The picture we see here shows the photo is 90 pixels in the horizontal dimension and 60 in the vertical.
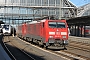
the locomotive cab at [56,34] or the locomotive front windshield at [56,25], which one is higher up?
the locomotive front windshield at [56,25]

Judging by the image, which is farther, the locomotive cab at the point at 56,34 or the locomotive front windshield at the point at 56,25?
the locomotive front windshield at the point at 56,25

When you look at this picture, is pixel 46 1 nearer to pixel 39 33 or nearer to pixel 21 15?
pixel 21 15

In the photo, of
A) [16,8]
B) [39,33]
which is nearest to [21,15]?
[16,8]

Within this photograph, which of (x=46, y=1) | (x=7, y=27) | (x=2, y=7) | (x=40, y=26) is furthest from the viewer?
(x=46, y=1)

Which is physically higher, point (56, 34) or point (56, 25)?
point (56, 25)

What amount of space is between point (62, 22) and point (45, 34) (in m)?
2.34

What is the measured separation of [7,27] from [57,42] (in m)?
43.0

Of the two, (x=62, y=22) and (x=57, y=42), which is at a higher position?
(x=62, y=22)

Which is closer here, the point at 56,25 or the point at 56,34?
the point at 56,34

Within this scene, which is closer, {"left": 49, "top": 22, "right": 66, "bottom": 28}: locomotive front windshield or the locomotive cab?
the locomotive cab

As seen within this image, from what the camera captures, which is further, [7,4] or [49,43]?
[7,4]

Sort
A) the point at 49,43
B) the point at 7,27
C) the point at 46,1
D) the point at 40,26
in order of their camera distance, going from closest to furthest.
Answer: the point at 49,43, the point at 40,26, the point at 7,27, the point at 46,1

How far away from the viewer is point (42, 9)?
264 ft

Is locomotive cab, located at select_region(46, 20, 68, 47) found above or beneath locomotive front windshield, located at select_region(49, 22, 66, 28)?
beneath
